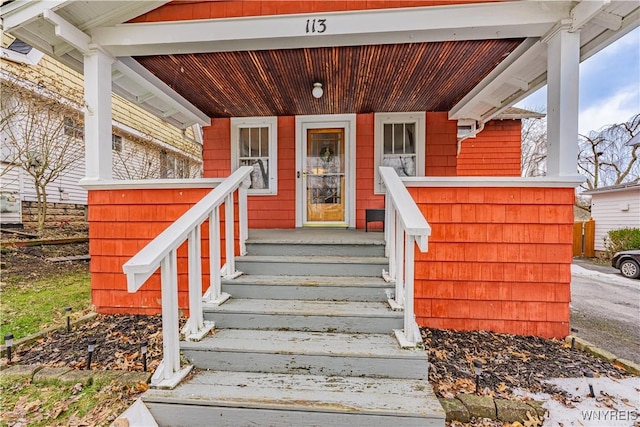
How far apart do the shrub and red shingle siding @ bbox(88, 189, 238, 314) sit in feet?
35.4

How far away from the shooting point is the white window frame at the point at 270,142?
531 centimetres

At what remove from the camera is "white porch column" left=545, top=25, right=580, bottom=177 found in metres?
2.83

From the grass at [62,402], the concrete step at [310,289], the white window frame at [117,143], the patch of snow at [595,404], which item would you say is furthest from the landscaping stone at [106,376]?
the white window frame at [117,143]

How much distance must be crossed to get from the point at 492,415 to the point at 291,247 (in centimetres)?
206

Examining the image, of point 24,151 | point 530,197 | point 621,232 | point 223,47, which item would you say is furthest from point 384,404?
point 621,232

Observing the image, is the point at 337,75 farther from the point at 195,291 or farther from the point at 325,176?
the point at 195,291

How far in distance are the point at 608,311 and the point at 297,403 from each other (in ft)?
16.4

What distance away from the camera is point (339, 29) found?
2.94 meters

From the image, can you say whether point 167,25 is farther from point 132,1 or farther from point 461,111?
point 461,111

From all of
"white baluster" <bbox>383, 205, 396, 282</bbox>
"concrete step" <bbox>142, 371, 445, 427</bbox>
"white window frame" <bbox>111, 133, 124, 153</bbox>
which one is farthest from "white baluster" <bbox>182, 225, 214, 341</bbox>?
"white window frame" <bbox>111, 133, 124, 153</bbox>

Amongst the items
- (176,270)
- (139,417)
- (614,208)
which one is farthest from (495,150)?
(139,417)

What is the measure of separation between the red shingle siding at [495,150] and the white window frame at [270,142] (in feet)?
15.9
